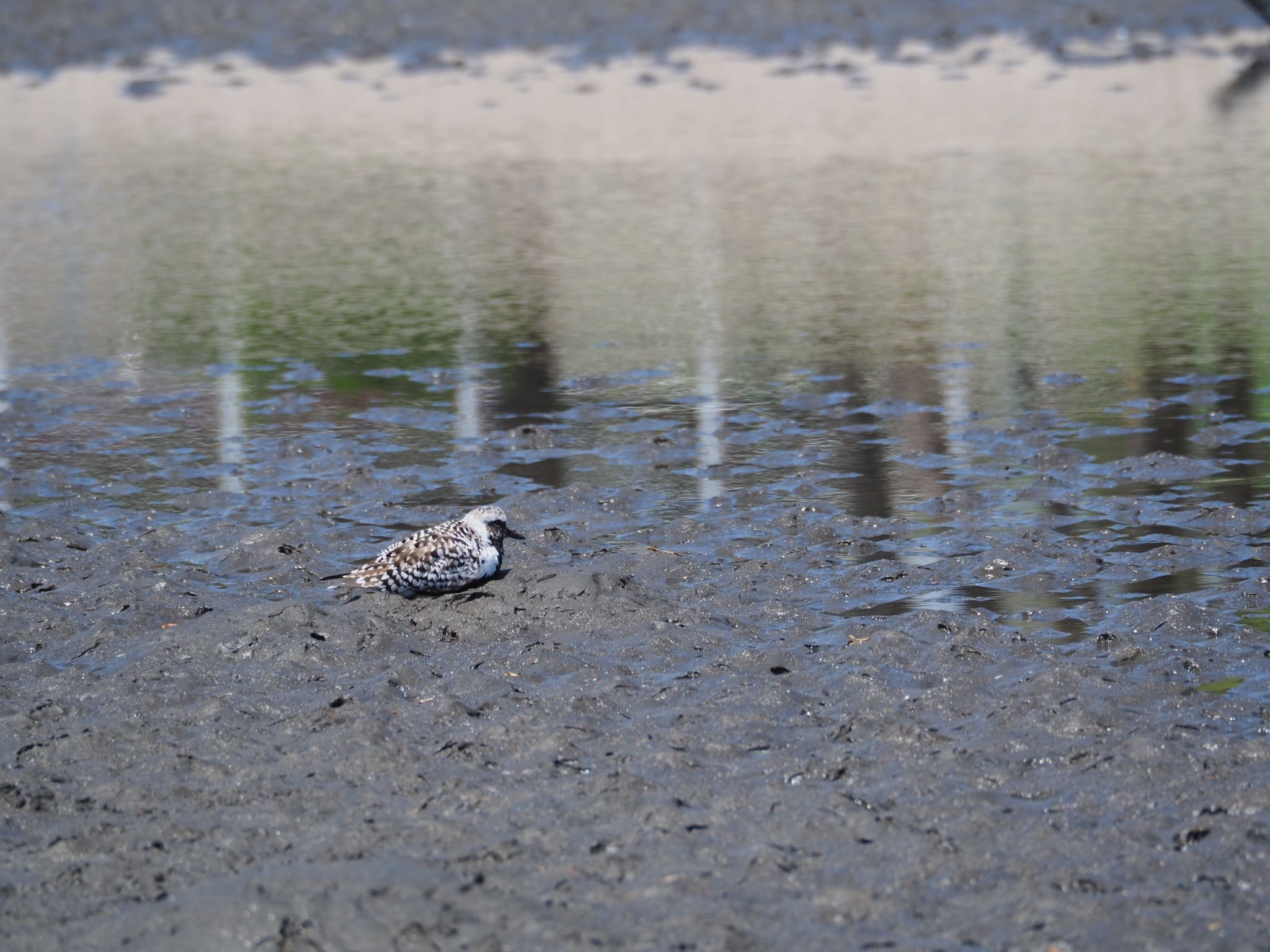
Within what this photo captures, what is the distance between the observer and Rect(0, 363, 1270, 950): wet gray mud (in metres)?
5.39

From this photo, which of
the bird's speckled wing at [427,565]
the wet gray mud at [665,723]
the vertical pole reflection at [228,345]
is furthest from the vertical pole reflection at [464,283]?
the bird's speckled wing at [427,565]

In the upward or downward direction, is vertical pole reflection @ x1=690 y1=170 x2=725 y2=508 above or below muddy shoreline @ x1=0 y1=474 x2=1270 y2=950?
above

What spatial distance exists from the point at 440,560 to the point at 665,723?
1706 millimetres

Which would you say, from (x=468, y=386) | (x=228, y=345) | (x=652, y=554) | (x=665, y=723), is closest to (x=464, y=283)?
(x=228, y=345)

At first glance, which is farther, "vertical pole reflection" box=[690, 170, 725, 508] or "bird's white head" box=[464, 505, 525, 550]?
"vertical pole reflection" box=[690, 170, 725, 508]

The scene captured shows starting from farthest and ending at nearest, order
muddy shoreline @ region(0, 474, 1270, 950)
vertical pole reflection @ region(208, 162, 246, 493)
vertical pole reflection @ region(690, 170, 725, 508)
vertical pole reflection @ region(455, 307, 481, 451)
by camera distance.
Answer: vertical pole reflection @ region(455, 307, 481, 451) < vertical pole reflection @ region(208, 162, 246, 493) < vertical pole reflection @ region(690, 170, 725, 508) < muddy shoreline @ region(0, 474, 1270, 950)

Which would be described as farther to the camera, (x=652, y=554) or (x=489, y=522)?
(x=652, y=554)

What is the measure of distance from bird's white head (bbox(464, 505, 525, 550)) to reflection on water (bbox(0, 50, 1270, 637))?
→ 1.32 metres

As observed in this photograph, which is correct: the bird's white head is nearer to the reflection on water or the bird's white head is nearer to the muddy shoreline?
the muddy shoreline

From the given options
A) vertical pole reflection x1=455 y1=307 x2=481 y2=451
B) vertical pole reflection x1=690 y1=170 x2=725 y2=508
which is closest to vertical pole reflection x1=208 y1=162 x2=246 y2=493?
vertical pole reflection x1=455 y1=307 x2=481 y2=451

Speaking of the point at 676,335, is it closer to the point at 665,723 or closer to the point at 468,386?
the point at 468,386

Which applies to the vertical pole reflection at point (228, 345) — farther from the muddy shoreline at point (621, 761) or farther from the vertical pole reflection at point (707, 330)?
the vertical pole reflection at point (707, 330)

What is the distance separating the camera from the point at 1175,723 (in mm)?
6547

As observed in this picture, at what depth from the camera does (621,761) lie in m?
6.45
